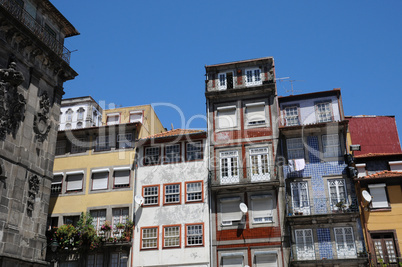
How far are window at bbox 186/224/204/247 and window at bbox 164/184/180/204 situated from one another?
2.13m

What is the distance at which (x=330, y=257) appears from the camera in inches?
1132

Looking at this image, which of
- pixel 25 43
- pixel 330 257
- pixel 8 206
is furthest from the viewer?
pixel 330 257

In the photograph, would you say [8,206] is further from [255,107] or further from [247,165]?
[255,107]

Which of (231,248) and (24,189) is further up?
(24,189)

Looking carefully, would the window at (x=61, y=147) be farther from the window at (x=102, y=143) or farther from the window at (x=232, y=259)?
the window at (x=232, y=259)

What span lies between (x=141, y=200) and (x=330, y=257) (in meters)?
13.3

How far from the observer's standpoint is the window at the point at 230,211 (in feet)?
102

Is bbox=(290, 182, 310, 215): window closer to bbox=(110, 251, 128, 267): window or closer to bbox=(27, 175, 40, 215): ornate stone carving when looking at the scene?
bbox=(110, 251, 128, 267): window

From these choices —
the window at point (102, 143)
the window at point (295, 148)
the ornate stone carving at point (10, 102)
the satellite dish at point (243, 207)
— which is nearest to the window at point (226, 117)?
the window at point (295, 148)

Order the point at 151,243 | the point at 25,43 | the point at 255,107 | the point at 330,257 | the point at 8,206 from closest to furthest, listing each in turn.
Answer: the point at 8,206 → the point at 25,43 → the point at 330,257 → the point at 151,243 → the point at 255,107

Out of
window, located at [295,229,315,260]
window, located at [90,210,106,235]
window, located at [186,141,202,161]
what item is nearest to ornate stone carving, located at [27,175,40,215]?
window, located at [90,210,106,235]

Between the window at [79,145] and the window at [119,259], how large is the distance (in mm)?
8703

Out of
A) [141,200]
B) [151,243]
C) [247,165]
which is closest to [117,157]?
[141,200]

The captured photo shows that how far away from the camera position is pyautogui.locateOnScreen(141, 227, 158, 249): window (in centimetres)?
3148
